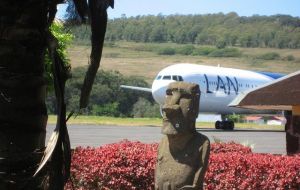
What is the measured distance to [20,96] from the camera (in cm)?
364

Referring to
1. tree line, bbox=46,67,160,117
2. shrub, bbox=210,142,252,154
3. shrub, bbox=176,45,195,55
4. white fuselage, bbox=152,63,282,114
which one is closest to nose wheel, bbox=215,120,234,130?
white fuselage, bbox=152,63,282,114

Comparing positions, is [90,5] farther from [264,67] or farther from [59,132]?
[264,67]

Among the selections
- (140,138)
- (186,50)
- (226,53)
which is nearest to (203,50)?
(186,50)

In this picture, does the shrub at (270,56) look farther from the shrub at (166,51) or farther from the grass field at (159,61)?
the shrub at (166,51)

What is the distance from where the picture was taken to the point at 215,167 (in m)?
9.91

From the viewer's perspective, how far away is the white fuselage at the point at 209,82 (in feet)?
117

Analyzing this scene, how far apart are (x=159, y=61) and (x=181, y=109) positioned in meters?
148

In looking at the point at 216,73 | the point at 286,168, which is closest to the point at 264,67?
the point at 216,73

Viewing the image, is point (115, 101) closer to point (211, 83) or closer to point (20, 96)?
point (211, 83)

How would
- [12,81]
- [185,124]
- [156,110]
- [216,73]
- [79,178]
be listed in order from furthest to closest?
[156,110]
[216,73]
[79,178]
[185,124]
[12,81]

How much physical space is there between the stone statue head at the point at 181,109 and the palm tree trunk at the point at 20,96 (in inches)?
138

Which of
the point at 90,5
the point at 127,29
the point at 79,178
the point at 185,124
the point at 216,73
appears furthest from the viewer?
the point at 127,29

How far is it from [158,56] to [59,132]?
162 meters

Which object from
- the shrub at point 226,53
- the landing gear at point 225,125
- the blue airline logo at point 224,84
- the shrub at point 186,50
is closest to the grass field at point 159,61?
the shrub at point 226,53
